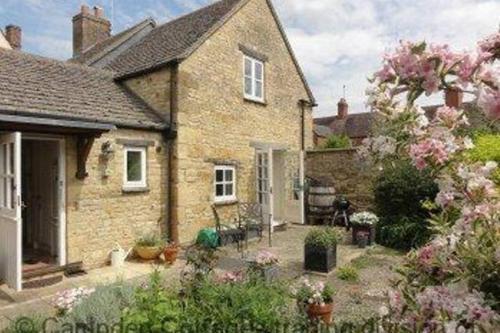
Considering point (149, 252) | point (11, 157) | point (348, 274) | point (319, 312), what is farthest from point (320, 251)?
point (11, 157)

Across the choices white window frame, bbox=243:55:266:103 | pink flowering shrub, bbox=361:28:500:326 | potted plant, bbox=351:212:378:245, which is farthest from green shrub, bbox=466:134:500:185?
pink flowering shrub, bbox=361:28:500:326

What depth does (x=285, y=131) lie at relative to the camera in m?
14.6

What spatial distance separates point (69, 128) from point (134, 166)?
2.11 metres

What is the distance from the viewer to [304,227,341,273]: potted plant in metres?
8.00

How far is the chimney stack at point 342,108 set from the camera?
44.6m

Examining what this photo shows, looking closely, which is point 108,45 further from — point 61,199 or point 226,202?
point 61,199

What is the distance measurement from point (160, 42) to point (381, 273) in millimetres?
9383

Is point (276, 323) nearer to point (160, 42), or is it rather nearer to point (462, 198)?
point (462, 198)

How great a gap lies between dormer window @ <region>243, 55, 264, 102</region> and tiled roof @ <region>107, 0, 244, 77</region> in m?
1.60

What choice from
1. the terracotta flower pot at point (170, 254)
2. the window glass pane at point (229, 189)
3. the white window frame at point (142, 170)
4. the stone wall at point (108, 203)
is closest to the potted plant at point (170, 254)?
the terracotta flower pot at point (170, 254)

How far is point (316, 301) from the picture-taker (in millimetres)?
5039

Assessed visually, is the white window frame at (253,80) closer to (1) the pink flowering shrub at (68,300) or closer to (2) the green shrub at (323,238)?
(2) the green shrub at (323,238)

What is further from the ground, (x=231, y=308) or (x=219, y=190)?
(x=219, y=190)

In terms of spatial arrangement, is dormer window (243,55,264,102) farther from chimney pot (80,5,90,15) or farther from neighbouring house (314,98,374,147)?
neighbouring house (314,98,374,147)
